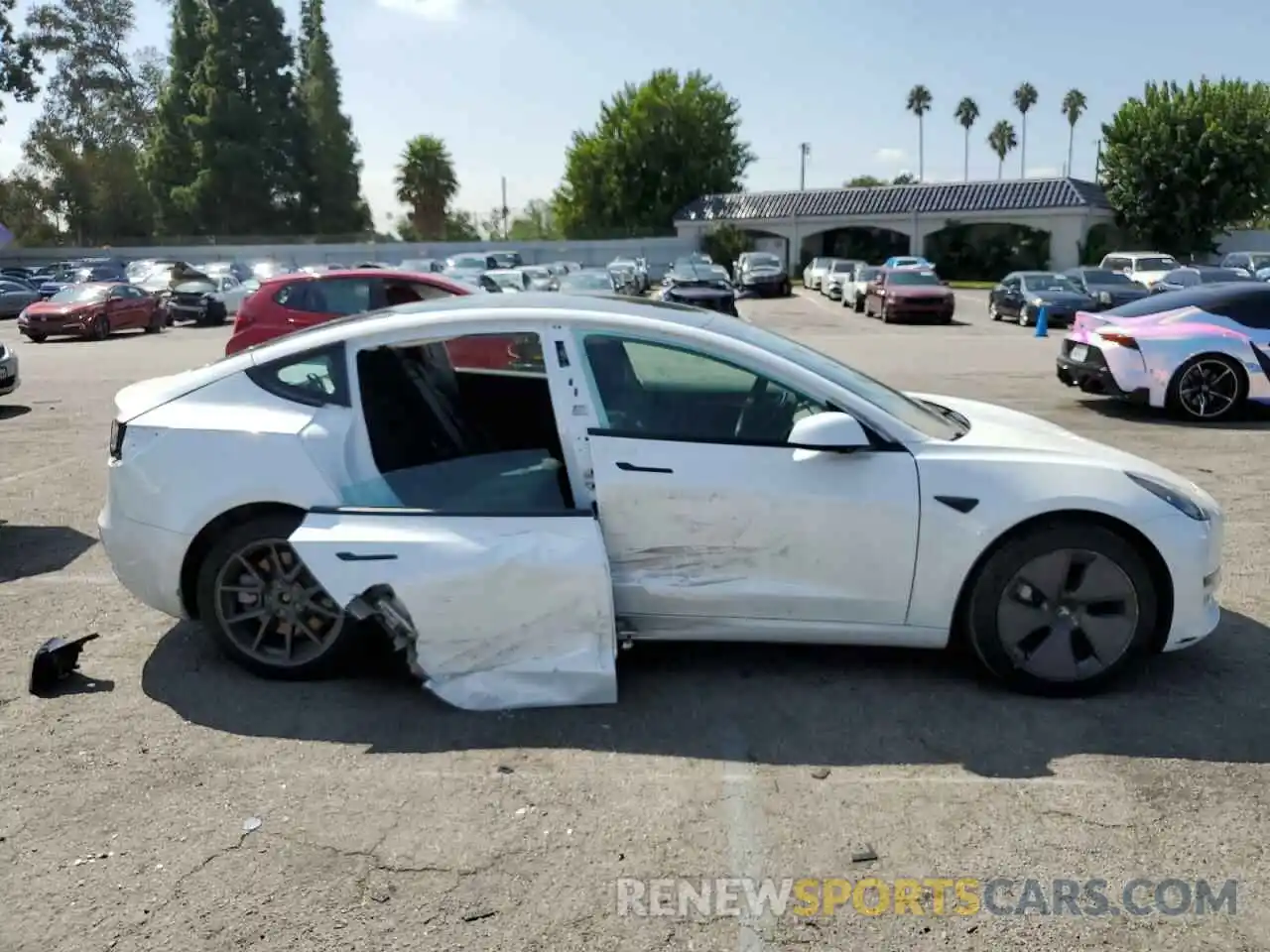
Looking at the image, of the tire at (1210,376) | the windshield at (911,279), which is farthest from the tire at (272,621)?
the windshield at (911,279)

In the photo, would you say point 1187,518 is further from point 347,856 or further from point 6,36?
point 6,36

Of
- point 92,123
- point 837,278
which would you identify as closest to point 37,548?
point 837,278

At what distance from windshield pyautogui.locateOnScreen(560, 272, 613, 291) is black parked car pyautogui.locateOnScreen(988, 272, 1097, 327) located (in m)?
10.8

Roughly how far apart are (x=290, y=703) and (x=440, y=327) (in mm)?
1623

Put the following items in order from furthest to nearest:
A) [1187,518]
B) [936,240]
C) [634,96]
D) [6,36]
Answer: [634,96], [936,240], [6,36], [1187,518]

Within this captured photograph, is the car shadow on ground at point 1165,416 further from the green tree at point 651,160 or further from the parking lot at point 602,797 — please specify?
the green tree at point 651,160

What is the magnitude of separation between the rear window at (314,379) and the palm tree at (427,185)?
7210 cm

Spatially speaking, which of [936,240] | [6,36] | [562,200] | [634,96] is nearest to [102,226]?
[6,36]

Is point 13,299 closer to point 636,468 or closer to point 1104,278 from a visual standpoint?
point 1104,278

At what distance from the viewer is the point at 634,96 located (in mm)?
69812

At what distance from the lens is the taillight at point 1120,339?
11.1m

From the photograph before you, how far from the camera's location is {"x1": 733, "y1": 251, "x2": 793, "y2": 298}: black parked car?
41.4m

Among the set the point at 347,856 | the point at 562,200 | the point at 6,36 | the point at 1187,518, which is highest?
the point at 6,36

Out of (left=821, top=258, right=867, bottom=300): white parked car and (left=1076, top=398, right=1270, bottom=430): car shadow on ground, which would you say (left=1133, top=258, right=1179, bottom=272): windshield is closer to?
(left=821, top=258, right=867, bottom=300): white parked car
